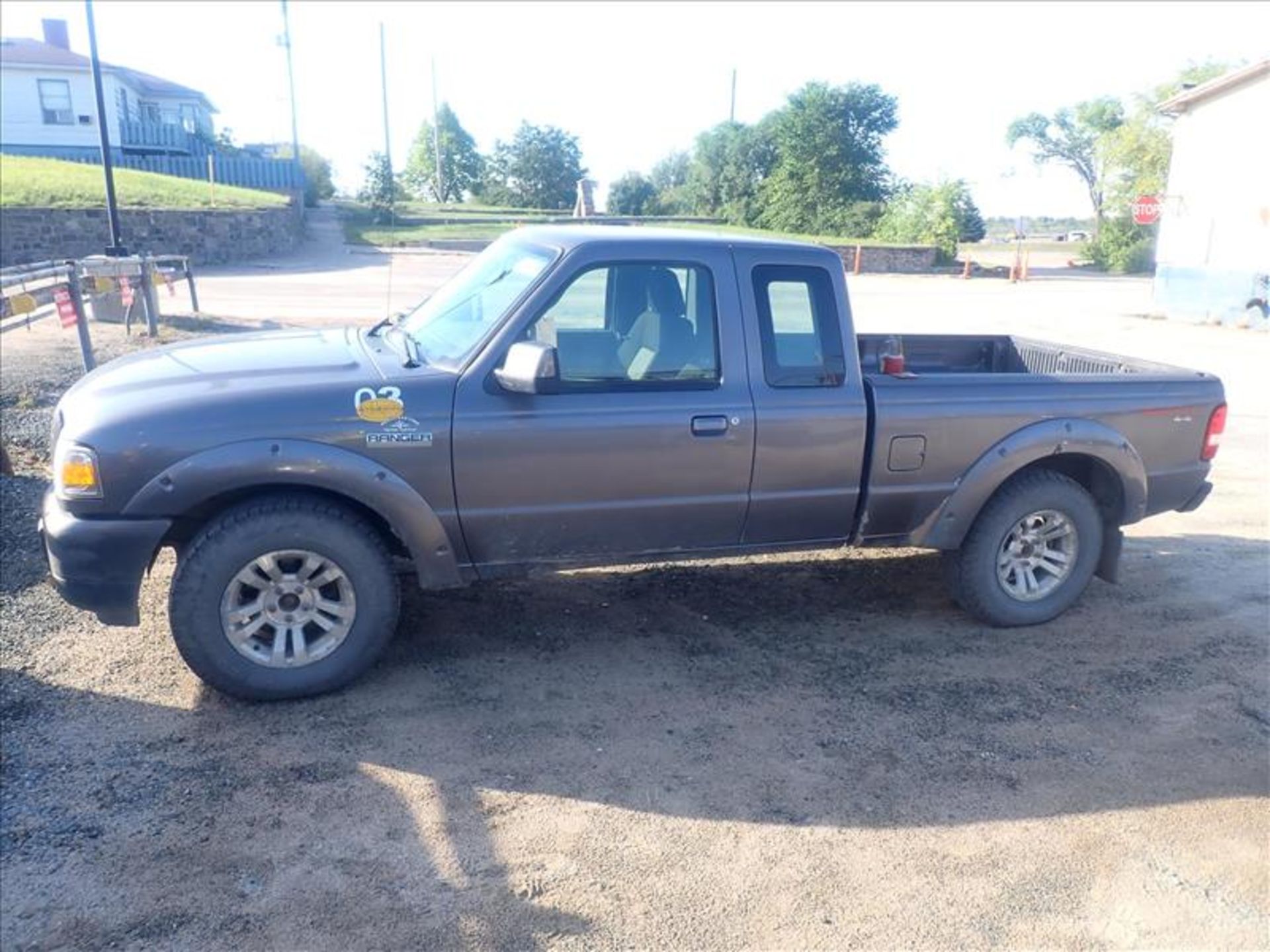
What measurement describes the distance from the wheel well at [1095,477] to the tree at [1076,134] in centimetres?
6188

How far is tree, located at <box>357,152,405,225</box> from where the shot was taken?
40531mm

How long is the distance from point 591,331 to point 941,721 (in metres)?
2.24

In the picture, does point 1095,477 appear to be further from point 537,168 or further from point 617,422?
point 537,168

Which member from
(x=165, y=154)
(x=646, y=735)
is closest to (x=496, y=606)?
(x=646, y=735)

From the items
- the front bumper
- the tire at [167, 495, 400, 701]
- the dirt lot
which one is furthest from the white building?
the front bumper

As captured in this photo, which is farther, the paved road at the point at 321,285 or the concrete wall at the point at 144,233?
the concrete wall at the point at 144,233

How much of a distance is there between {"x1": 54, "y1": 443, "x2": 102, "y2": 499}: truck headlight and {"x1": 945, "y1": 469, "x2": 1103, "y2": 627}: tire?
387cm

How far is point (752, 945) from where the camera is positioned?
2.91 m

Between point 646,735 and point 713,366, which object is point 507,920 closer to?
point 646,735

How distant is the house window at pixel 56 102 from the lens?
42.9 metres

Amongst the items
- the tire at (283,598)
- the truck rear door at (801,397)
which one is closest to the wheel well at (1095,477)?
the truck rear door at (801,397)

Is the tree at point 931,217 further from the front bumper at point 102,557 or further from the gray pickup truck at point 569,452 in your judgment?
the front bumper at point 102,557

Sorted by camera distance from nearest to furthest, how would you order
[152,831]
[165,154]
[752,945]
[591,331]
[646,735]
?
[752,945] < [152,831] < [646,735] < [591,331] < [165,154]

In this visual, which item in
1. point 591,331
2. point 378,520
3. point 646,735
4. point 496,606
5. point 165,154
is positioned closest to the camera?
point 646,735
